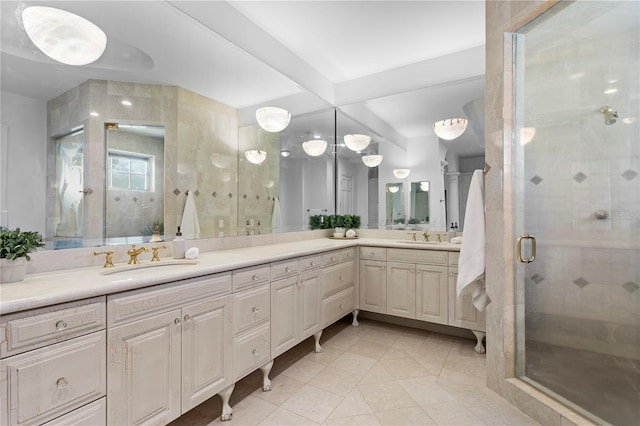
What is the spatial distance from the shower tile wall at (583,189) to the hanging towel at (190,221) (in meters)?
2.27

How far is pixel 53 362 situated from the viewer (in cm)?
108

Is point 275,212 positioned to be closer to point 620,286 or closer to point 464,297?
point 464,297

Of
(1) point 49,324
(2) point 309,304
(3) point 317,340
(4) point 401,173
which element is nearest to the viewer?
(1) point 49,324

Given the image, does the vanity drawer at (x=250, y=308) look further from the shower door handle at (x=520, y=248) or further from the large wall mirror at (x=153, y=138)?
the shower door handle at (x=520, y=248)

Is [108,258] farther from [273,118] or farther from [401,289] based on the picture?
[401,289]

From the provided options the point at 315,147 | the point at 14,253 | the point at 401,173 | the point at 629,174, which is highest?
the point at 315,147

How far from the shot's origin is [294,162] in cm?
336

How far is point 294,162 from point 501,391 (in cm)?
266

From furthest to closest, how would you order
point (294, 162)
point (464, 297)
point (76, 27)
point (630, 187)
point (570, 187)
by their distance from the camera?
point (294, 162), point (464, 297), point (570, 187), point (630, 187), point (76, 27)

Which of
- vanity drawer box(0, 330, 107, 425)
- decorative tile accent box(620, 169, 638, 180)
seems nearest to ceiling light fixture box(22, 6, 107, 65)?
vanity drawer box(0, 330, 107, 425)

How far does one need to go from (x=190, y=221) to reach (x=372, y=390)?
1730 mm

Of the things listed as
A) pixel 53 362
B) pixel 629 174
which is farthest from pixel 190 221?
pixel 629 174

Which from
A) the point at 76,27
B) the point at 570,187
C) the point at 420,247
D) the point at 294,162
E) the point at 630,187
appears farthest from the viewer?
the point at 294,162

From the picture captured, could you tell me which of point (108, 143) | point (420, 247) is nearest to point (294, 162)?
point (420, 247)
